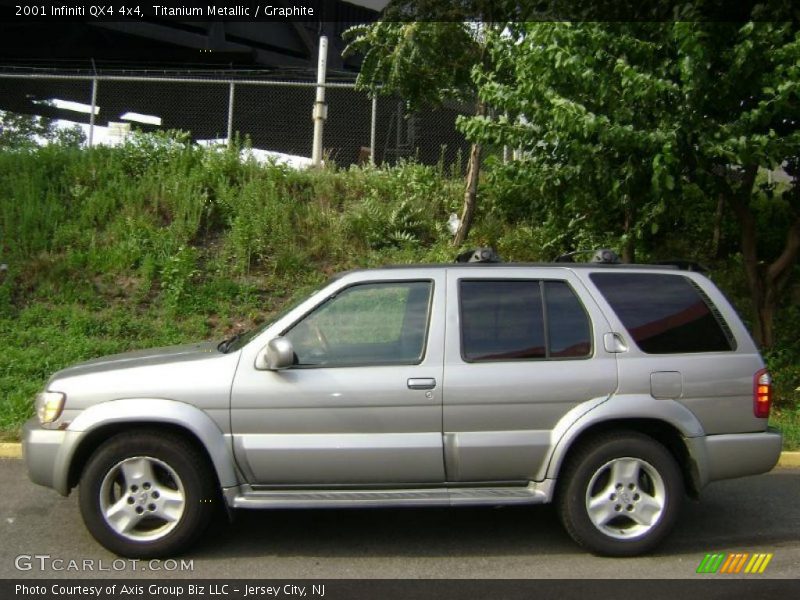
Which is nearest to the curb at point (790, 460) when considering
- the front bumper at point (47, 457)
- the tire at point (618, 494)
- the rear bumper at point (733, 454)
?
the rear bumper at point (733, 454)

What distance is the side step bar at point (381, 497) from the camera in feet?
15.4

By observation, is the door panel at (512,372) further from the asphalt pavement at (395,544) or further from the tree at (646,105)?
the tree at (646,105)

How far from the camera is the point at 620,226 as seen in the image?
32.2 feet

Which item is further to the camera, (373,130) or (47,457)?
(373,130)

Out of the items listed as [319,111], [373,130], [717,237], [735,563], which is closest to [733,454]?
[735,563]

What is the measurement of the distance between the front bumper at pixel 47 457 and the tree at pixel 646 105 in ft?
17.5

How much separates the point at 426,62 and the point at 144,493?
306 inches

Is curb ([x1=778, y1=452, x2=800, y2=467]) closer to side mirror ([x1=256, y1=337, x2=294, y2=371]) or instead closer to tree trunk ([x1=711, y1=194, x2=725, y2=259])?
side mirror ([x1=256, y1=337, x2=294, y2=371])

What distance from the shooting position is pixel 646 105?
7836 mm

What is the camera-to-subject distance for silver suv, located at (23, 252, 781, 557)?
4691 mm

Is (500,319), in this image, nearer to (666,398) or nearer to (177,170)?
(666,398)

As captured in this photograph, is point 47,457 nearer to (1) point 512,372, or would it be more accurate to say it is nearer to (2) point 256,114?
(1) point 512,372

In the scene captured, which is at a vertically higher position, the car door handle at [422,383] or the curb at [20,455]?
the car door handle at [422,383]

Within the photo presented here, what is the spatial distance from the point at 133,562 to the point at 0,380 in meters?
4.49
